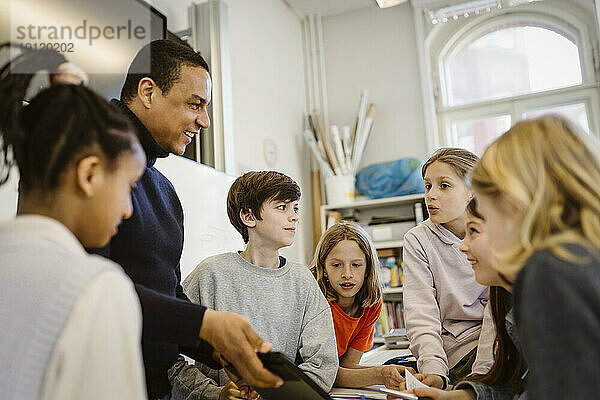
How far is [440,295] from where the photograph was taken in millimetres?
1692

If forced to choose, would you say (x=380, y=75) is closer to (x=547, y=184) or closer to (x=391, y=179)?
(x=391, y=179)

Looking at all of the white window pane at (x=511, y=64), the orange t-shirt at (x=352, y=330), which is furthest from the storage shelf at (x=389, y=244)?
the orange t-shirt at (x=352, y=330)

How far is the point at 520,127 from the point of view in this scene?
901mm

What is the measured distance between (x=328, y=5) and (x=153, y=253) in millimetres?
4018

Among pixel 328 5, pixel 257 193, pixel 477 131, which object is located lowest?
pixel 257 193

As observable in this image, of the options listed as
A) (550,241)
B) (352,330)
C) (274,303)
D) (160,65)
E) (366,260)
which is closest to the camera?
(550,241)

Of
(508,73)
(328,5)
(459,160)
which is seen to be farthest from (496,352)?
(328,5)

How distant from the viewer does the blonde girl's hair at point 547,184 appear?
0.77 metres

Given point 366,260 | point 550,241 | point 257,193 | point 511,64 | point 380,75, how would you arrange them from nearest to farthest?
point 550,241 < point 257,193 < point 366,260 < point 511,64 < point 380,75

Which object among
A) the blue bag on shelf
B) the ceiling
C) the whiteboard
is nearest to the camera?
the whiteboard

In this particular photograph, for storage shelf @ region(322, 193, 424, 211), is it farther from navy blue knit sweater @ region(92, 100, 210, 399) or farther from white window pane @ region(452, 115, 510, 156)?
navy blue knit sweater @ region(92, 100, 210, 399)

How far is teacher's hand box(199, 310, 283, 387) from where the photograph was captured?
0.94 meters

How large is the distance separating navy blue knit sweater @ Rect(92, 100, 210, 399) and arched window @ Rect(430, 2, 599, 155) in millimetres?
3507

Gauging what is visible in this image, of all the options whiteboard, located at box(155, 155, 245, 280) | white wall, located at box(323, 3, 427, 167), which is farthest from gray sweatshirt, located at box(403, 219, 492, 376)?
white wall, located at box(323, 3, 427, 167)
